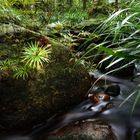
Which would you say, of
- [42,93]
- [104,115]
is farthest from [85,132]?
[42,93]

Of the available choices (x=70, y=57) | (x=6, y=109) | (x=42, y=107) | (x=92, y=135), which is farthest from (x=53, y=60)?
(x=92, y=135)

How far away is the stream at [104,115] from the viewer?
10.8 feet

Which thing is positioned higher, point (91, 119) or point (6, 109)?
point (6, 109)

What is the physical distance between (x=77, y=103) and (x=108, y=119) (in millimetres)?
507

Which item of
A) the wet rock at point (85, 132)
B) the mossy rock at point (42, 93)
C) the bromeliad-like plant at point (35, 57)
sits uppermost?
the bromeliad-like plant at point (35, 57)

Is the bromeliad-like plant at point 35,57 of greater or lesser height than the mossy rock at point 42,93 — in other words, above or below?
above

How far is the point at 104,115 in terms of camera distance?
3.64m

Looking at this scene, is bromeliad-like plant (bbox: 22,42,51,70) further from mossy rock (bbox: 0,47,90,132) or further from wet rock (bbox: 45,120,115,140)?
wet rock (bbox: 45,120,115,140)

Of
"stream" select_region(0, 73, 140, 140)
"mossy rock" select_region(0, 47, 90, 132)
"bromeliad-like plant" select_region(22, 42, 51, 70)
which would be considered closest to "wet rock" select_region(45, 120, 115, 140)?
"stream" select_region(0, 73, 140, 140)

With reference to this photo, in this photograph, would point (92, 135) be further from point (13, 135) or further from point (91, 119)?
point (13, 135)

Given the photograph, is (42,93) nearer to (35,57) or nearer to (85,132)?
(35,57)

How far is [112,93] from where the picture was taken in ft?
13.7

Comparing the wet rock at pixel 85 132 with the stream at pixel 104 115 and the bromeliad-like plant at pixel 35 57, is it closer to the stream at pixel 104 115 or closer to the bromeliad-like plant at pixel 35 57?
the stream at pixel 104 115

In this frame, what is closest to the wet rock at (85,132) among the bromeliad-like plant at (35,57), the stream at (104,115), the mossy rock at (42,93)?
the stream at (104,115)
